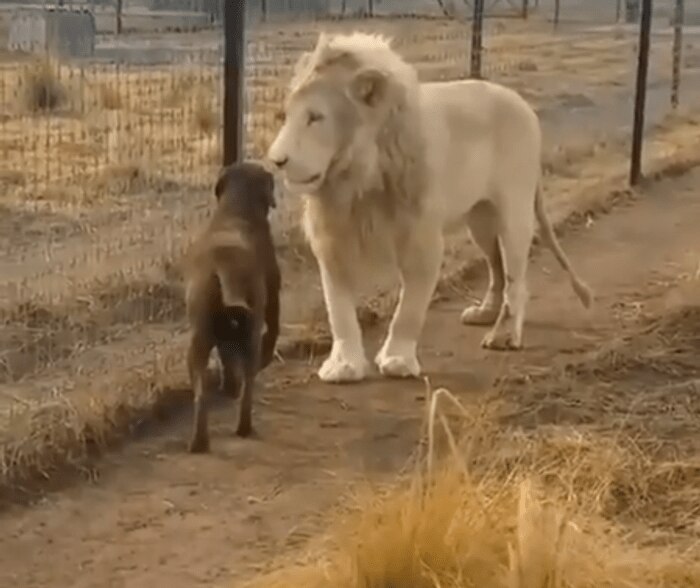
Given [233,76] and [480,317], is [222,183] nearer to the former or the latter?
[233,76]

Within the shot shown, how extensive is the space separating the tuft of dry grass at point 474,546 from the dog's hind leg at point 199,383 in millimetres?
1214

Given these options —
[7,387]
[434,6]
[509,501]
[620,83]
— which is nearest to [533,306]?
[7,387]

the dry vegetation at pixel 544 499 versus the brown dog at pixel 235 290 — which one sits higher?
the brown dog at pixel 235 290

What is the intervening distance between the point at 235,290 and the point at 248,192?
2.09 feet

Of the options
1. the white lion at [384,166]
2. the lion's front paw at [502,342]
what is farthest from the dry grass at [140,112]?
the lion's front paw at [502,342]

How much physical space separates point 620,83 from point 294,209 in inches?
490

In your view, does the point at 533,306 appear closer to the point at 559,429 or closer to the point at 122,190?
the point at 559,429

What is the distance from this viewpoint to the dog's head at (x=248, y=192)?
6.16m

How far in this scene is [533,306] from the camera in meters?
8.56

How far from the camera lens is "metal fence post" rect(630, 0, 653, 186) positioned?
1319 centimetres

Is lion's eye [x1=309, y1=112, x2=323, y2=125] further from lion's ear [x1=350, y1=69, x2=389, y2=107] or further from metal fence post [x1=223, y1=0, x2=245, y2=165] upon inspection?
metal fence post [x1=223, y1=0, x2=245, y2=165]

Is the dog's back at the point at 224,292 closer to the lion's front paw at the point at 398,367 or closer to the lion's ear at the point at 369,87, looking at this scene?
Answer: the lion's ear at the point at 369,87

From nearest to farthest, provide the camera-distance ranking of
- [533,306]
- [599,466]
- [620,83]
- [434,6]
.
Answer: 1. [599,466]
2. [533,306]
3. [620,83]
4. [434,6]

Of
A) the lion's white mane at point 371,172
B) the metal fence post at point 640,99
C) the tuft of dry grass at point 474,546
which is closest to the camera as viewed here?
the tuft of dry grass at point 474,546
